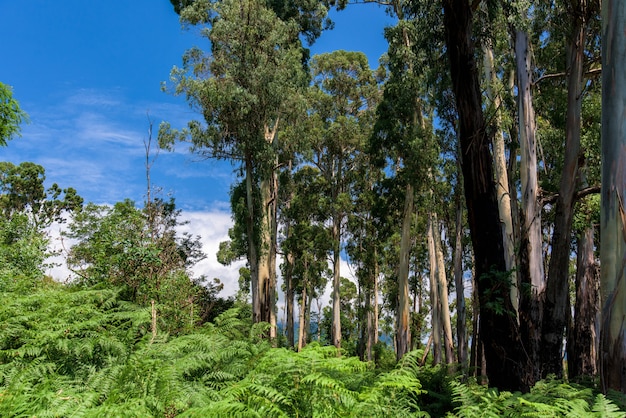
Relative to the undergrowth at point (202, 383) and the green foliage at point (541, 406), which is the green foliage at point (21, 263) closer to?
the undergrowth at point (202, 383)

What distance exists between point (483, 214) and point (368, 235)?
2129cm

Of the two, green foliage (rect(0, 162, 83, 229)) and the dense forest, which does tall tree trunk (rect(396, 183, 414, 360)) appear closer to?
the dense forest

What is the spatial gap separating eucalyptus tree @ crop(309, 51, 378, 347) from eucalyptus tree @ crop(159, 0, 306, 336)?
7.53 metres

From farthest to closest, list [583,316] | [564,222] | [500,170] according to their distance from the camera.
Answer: [583,316]
[500,170]
[564,222]

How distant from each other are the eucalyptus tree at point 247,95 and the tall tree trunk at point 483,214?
A: 12565 millimetres

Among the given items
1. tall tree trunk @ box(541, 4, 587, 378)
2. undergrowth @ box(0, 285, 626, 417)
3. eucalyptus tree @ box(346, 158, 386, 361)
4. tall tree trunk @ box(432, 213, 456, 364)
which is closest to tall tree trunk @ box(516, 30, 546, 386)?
tall tree trunk @ box(541, 4, 587, 378)

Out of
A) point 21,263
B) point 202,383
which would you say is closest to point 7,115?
point 21,263

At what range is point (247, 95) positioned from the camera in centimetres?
1722

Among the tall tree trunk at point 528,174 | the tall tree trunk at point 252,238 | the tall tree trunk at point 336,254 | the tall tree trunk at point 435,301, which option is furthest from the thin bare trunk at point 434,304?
the tall tree trunk at point 528,174

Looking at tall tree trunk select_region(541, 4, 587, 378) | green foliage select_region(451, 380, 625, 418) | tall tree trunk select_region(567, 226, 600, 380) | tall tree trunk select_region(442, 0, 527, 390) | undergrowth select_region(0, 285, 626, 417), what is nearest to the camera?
green foliage select_region(451, 380, 625, 418)

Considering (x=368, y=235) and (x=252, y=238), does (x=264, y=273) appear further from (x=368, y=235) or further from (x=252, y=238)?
(x=368, y=235)

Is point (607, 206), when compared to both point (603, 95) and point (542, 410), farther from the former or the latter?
point (542, 410)

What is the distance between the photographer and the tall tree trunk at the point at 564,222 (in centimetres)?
713

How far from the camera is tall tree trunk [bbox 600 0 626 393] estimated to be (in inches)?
166
